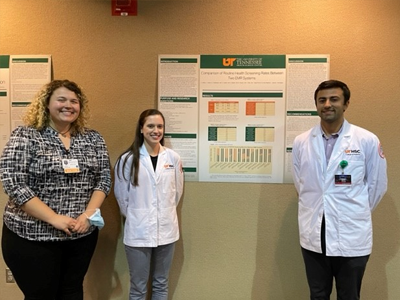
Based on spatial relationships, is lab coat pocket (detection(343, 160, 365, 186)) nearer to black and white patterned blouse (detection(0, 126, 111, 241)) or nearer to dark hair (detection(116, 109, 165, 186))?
dark hair (detection(116, 109, 165, 186))

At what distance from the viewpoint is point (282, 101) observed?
2279 mm

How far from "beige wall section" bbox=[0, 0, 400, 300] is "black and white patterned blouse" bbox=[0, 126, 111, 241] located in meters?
0.60

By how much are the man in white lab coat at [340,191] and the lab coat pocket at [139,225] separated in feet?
3.30

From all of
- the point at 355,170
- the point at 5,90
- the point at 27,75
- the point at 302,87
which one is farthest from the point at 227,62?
the point at 5,90

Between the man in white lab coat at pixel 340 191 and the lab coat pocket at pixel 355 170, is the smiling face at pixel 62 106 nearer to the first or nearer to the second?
the man in white lab coat at pixel 340 191

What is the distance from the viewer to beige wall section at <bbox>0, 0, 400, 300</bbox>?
2.25 m

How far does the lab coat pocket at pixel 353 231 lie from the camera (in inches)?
68.1

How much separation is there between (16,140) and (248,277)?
186cm

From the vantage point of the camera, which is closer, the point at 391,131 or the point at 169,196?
the point at 169,196

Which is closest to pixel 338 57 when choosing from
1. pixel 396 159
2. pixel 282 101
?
pixel 282 101

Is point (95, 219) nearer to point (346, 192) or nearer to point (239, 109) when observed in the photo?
point (239, 109)

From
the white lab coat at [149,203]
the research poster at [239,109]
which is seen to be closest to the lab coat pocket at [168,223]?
the white lab coat at [149,203]

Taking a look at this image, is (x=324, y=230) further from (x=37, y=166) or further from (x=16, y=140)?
(x=16, y=140)

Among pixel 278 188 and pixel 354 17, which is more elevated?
pixel 354 17
